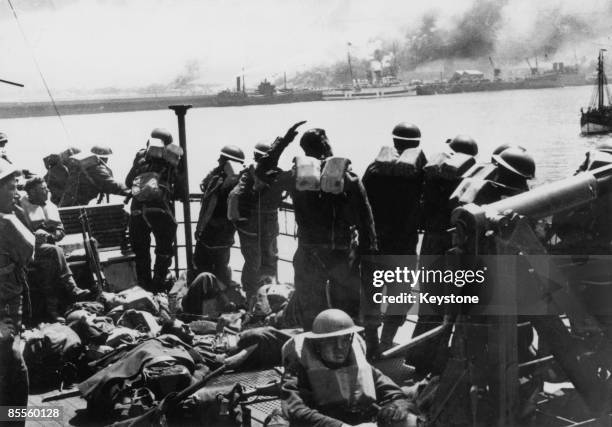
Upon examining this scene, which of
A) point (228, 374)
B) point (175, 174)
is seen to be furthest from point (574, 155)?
point (228, 374)

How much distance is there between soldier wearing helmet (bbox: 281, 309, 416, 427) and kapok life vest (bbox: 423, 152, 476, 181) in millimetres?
2045

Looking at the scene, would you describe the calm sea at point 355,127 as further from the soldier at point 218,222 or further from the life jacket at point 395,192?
the life jacket at point 395,192

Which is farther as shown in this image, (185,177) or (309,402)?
(185,177)

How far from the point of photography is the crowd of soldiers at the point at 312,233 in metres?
4.73

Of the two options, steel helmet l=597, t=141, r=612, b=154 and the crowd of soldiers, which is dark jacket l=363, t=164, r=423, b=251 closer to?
the crowd of soldiers

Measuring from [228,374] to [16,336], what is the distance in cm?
179

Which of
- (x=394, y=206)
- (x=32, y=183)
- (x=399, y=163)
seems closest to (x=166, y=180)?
(x=32, y=183)

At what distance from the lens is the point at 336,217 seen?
6707 millimetres

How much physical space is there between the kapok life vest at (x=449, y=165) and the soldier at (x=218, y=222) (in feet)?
9.27

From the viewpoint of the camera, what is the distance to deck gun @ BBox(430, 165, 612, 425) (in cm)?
432

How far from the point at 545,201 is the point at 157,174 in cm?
598

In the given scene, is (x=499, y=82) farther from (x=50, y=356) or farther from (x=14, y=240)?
(x=14, y=240)

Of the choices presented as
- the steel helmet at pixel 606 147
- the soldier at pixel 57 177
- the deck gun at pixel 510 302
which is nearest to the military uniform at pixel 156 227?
the soldier at pixel 57 177

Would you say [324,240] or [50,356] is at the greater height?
[324,240]
